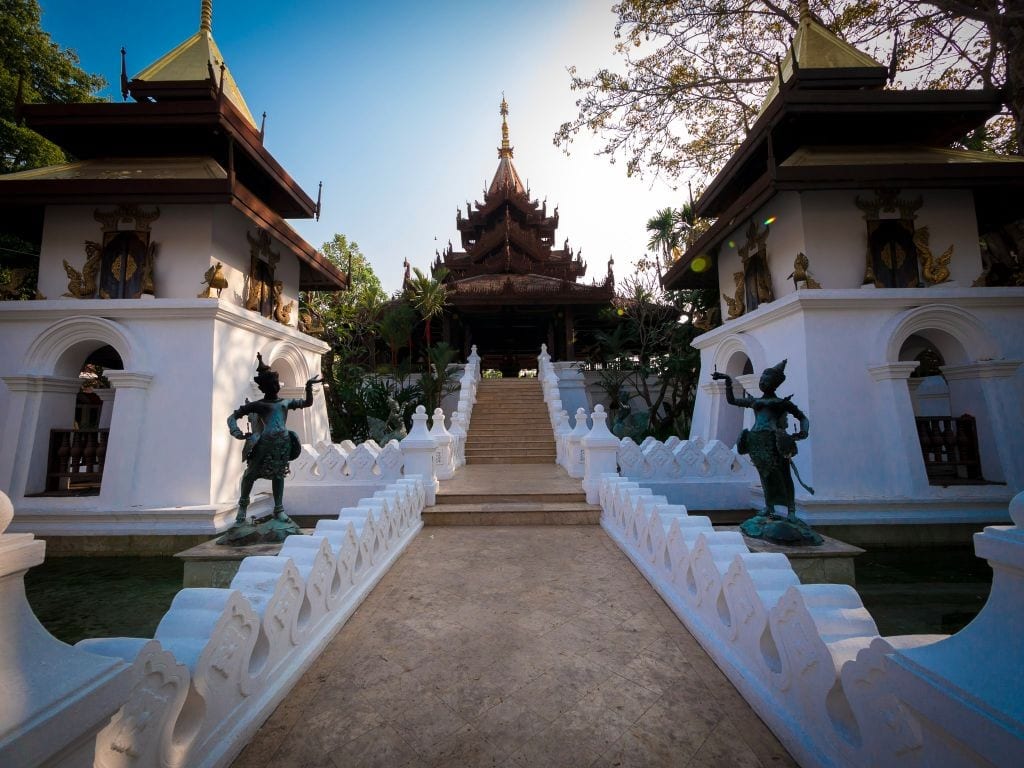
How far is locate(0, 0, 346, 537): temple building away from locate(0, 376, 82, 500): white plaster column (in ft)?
0.06

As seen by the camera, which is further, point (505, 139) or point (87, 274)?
point (505, 139)

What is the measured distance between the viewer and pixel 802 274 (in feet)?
23.2

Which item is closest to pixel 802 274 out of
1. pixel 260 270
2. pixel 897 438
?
pixel 897 438

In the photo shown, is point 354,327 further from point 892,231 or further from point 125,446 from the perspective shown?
point 892,231

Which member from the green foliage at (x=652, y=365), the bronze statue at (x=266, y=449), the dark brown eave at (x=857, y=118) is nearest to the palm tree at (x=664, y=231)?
the green foliage at (x=652, y=365)

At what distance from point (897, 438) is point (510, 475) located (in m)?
6.25

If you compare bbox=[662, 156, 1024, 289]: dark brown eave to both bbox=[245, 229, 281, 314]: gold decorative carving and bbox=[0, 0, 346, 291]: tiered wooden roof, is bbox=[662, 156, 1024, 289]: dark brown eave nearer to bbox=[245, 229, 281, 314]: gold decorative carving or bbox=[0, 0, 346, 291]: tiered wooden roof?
bbox=[0, 0, 346, 291]: tiered wooden roof

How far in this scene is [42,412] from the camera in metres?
7.06

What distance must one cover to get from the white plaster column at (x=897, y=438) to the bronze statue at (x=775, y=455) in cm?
402

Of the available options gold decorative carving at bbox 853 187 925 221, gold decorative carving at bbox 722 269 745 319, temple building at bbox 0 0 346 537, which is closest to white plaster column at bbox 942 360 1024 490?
gold decorative carving at bbox 853 187 925 221

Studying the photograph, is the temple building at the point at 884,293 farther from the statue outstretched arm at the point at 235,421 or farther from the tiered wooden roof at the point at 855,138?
the statue outstretched arm at the point at 235,421

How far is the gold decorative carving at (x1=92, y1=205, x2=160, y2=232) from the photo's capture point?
7.54 meters

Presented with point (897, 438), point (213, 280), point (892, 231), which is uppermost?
point (892, 231)

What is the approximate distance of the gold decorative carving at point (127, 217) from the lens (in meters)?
7.54
